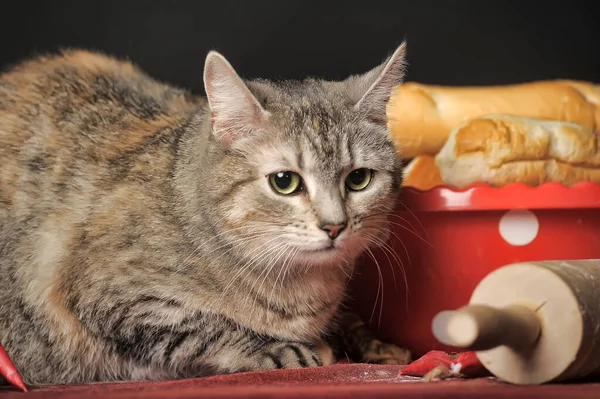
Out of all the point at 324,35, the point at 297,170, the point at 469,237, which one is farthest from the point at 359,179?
the point at 324,35

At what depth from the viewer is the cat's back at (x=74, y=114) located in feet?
4.81

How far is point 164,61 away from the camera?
6.77 feet

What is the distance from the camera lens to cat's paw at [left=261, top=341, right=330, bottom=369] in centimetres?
131

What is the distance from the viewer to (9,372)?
3.95ft

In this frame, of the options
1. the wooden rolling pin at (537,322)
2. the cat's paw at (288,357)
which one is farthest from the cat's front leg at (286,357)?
the wooden rolling pin at (537,322)

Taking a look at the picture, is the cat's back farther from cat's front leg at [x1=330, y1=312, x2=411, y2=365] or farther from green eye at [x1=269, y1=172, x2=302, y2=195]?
cat's front leg at [x1=330, y1=312, x2=411, y2=365]

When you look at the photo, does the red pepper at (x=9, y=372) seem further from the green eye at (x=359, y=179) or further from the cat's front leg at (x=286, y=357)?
the green eye at (x=359, y=179)

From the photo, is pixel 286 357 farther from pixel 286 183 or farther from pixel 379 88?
pixel 379 88

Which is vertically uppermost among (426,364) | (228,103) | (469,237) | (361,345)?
(228,103)

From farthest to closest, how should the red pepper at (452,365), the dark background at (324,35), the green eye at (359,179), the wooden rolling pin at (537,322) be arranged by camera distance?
the dark background at (324,35) < the green eye at (359,179) < the red pepper at (452,365) < the wooden rolling pin at (537,322)

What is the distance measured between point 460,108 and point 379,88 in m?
0.42

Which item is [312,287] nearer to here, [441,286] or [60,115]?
[441,286]

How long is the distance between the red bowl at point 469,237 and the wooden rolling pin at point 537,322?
408 mm

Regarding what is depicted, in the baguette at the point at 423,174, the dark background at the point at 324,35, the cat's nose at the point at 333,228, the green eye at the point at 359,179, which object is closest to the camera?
the cat's nose at the point at 333,228
